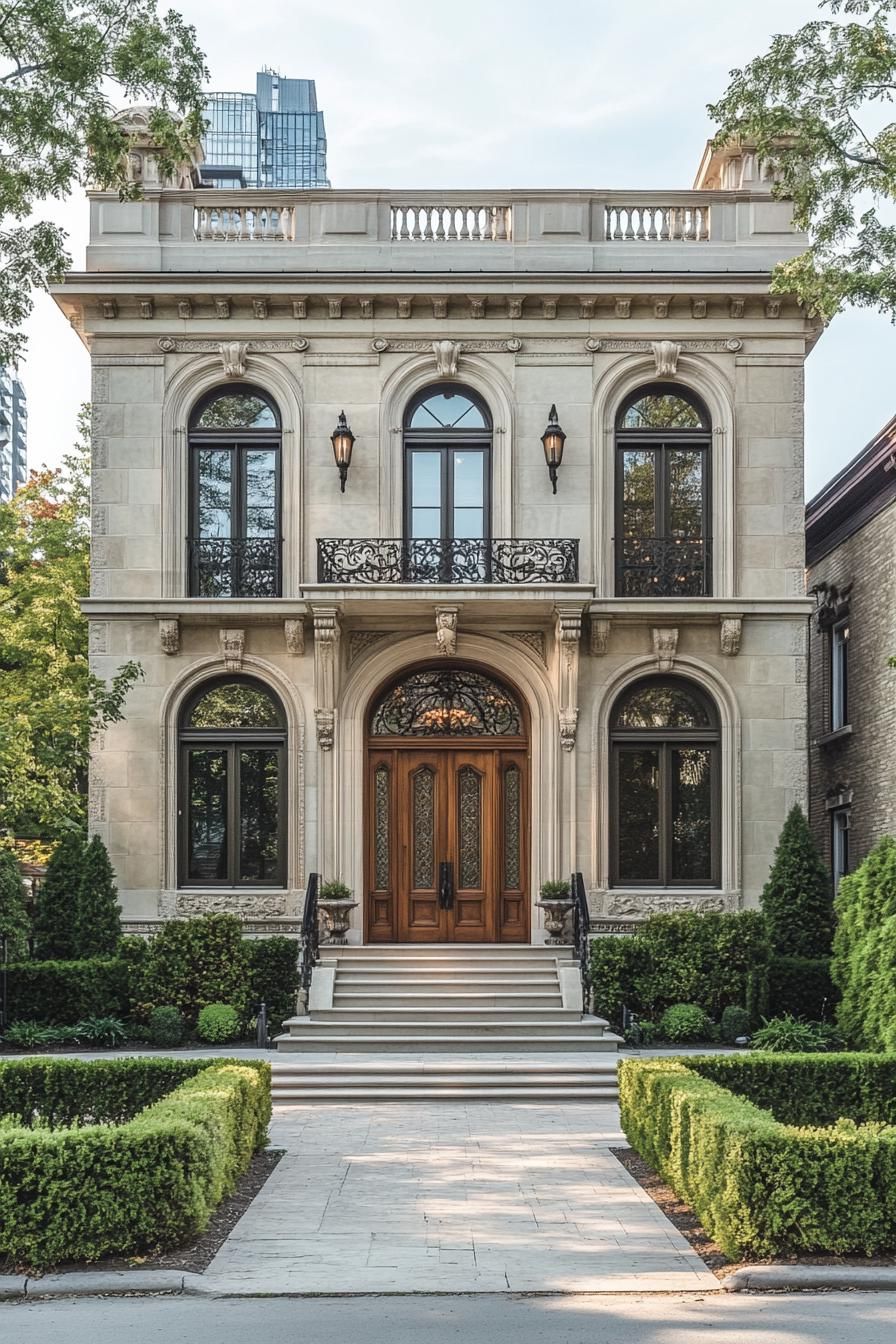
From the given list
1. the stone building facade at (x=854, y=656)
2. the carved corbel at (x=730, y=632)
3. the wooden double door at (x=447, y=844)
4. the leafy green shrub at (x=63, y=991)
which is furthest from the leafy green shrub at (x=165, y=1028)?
the stone building facade at (x=854, y=656)

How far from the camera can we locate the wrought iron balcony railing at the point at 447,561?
2178 cm

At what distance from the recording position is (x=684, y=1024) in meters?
19.3

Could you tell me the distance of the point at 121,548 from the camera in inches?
880

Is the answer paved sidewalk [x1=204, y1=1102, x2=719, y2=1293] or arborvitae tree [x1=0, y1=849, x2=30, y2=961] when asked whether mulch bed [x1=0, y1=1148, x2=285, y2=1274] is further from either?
arborvitae tree [x1=0, y1=849, x2=30, y2=961]

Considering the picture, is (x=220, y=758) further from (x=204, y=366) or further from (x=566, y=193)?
(x=566, y=193)

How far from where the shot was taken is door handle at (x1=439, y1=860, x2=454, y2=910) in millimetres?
22531

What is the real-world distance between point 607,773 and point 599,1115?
7.38 metres

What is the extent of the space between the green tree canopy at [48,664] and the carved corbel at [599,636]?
21.3ft

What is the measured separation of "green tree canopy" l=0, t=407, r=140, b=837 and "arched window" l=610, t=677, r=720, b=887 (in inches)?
282

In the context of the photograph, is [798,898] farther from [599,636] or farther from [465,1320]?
[465,1320]

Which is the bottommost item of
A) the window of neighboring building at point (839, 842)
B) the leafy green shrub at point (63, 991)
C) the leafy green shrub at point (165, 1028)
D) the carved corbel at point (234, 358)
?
the leafy green shrub at point (165, 1028)

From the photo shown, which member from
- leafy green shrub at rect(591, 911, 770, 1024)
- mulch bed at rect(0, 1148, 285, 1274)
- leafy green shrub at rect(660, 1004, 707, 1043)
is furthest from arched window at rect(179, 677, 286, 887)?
mulch bed at rect(0, 1148, 285, 1274)

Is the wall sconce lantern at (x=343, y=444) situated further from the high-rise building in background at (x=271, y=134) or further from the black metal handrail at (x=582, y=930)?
the high-rise building in background at (x=271, y=134)

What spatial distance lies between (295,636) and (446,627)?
7.12 ft
